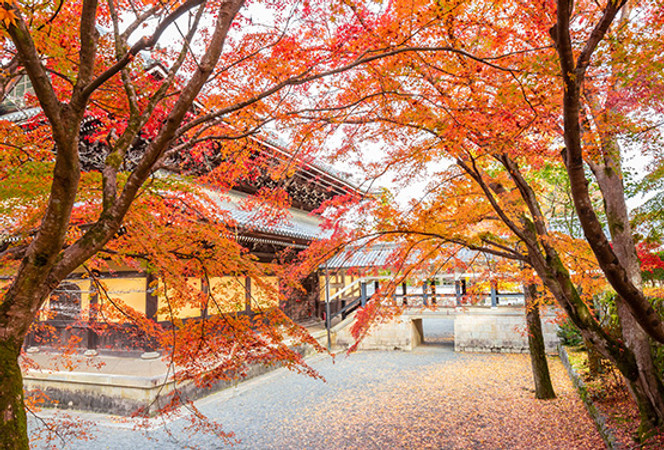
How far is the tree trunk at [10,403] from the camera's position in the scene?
2.21 metres

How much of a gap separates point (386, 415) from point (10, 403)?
20.9ft

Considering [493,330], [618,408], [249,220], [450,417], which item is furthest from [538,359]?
[249,220]

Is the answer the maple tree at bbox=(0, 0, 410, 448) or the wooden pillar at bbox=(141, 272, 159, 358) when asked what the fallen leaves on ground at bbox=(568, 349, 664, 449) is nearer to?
the maple tree at bbox=(0, 0, 410, 448)

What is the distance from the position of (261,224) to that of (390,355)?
7054 mm

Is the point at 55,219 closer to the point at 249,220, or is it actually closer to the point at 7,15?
the point at 7,15

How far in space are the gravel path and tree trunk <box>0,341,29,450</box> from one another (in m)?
4.17

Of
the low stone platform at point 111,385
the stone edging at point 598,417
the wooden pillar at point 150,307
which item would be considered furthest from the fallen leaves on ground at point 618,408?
the wooden pillar at point 150,307

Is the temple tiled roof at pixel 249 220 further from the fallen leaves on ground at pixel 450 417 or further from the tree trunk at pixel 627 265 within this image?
the tree trunk at pixel 627 265

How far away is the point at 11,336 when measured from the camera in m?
2.33

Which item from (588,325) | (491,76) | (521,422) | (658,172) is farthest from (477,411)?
(491,76)

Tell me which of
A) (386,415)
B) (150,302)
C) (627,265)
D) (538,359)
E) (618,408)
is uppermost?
(627,265)

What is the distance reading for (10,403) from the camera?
2.28 metres

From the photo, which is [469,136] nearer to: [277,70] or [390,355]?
[277,70]

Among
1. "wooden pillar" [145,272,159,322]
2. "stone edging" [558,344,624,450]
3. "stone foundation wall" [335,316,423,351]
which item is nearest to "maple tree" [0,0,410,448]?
"wooden pillar" [145,272,159,322]
